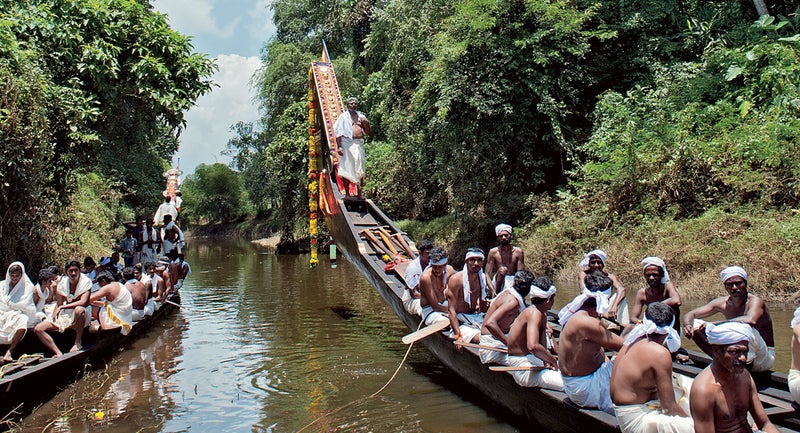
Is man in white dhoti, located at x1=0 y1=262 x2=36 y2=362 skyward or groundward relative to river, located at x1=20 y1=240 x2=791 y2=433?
skyward

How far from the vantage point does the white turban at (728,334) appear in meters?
3.09

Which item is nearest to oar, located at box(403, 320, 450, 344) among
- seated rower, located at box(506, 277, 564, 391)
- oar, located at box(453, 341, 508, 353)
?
oar, located at box(453, 341, 508, 353)

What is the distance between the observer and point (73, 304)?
7207 mm

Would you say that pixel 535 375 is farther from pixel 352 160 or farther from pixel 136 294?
pixel 352 160

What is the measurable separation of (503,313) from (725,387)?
2.40 metres

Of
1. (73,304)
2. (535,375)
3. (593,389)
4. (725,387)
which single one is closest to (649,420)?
(725,387)

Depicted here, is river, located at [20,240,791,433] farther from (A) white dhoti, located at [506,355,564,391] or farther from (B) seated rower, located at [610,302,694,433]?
(B) seated rower, located at [610,302,694,433]

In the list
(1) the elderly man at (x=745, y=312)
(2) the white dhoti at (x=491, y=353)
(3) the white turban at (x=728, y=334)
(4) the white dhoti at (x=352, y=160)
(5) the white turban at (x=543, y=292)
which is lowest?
(2) the white dhoti at (x=491, y=353)

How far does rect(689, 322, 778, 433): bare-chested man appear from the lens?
123 inches

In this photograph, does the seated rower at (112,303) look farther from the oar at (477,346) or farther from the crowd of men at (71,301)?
the oar at (477,346)

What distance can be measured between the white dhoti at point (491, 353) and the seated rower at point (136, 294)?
18.6ft

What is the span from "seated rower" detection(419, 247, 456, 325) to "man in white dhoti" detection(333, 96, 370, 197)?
5.38m

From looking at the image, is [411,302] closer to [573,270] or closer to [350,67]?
[573,270]

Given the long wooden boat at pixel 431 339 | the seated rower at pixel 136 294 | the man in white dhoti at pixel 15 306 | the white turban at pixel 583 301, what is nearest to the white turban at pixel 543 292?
the white turban at pixel 583 301
